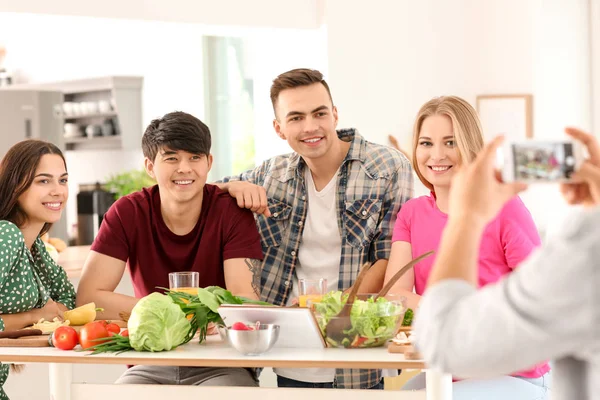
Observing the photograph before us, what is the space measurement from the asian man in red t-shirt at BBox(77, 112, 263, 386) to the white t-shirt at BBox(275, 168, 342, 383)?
0.72 ft

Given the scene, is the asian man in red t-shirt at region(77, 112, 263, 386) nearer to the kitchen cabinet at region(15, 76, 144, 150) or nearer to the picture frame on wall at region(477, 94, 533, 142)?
the picture frame on wall at region(477, 94, 533, 142)

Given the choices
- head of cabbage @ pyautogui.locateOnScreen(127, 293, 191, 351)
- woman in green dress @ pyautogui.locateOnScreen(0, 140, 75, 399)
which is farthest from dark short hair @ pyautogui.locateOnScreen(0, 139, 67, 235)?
head of cabbage @ pyautogui.locateOnScreen(127, 293, 191, 351)

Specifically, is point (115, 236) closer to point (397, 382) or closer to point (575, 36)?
point (397, 382)

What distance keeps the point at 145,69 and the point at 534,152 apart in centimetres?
804

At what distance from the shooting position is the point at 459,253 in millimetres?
1210

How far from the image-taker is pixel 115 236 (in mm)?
3031

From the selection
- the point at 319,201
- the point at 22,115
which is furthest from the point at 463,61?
the point at 22,115

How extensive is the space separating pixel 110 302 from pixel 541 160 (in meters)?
1.96

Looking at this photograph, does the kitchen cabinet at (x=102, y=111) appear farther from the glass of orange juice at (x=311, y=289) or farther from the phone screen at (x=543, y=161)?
the phone screen at (x=543, y=161)

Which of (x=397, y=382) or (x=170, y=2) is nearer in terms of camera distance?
(x=397, y=382)

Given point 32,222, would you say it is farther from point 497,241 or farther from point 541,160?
point 541,160

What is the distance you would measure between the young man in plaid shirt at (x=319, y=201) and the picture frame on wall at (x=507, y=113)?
2.16m

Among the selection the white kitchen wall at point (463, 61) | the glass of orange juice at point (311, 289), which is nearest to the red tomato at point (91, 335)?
the glass of orange juice at point (311, 289)

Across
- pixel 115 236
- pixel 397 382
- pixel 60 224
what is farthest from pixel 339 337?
pixel 60 224
